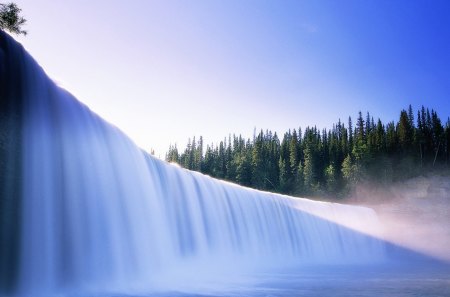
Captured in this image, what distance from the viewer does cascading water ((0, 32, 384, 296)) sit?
9242 millimetres

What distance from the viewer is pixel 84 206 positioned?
1110 centimetres

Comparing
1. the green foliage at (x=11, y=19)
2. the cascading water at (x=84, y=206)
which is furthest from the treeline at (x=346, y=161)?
the green foliage at (x=11, y=19)

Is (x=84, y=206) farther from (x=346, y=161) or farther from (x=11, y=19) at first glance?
(x=346, y=161)

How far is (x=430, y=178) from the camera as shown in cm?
5597

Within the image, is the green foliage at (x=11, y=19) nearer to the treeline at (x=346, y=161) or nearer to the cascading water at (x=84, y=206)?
the cascading water at (x=84, y=206)

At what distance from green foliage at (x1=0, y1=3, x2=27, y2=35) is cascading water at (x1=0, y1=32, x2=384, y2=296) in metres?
2.40

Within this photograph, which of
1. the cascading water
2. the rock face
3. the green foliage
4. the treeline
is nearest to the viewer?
the rock face

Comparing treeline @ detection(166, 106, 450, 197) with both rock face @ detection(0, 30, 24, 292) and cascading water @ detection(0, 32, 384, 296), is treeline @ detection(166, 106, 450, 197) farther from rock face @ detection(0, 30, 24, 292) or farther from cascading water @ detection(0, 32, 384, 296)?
rock face @ detection(0, 30, 24, 292)

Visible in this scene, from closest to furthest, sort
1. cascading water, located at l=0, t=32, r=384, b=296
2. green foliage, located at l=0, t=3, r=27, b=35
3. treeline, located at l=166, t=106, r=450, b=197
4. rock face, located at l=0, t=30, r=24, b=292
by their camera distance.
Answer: rock face, located at l=0, t=30, r=24, b=292 < cascading water, located at l=0, t=32, r=384, b=296 < green foliage, located at l=0, t=3, r=27, b=35 < treeline, located at l=166, t=106, r=450, b=197

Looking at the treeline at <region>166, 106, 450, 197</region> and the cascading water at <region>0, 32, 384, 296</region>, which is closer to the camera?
the cascading water at <region>0, 32, 384, 296</region>

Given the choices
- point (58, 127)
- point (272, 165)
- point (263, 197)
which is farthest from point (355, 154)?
point (58, 127)

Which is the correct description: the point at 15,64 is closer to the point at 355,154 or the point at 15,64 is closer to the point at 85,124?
the point at 85,124

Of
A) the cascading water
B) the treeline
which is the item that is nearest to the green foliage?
the cascading water

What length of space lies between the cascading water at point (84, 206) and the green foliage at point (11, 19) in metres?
2.40
